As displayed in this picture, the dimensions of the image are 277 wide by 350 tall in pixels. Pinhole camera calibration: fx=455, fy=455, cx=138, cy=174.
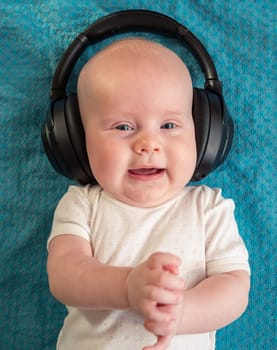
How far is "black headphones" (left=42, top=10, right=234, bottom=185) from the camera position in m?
1.04

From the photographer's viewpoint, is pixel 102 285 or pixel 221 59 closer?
pixel 102 285

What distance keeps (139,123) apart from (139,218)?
220 mm

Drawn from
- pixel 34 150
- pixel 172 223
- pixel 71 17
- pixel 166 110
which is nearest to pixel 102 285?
pixel 172 223

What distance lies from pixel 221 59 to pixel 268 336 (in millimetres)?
767

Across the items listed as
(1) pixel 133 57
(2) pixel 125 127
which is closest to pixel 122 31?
(1) pixel 133 57

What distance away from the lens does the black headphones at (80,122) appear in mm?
1043

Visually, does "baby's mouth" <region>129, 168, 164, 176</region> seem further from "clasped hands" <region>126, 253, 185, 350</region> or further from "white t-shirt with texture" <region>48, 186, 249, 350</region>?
"clasped hands" <region>126, 253, 185, 350</region>

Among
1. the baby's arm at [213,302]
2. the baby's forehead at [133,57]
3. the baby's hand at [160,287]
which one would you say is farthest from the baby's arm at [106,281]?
the baby's forehead at [133,57]

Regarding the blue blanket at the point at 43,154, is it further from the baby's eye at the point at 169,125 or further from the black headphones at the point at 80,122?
the baby's eye at the point at 169,125

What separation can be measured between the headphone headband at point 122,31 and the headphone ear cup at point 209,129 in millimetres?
99

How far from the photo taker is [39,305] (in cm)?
124

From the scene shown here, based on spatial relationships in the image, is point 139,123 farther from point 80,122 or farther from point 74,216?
point 74,216

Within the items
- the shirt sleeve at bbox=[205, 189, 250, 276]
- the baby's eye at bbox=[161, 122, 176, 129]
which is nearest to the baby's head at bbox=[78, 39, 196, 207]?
the baby's eye at bbox=[161, 122, 176, 129]

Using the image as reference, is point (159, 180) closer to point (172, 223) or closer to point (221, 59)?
point (172, 223)
